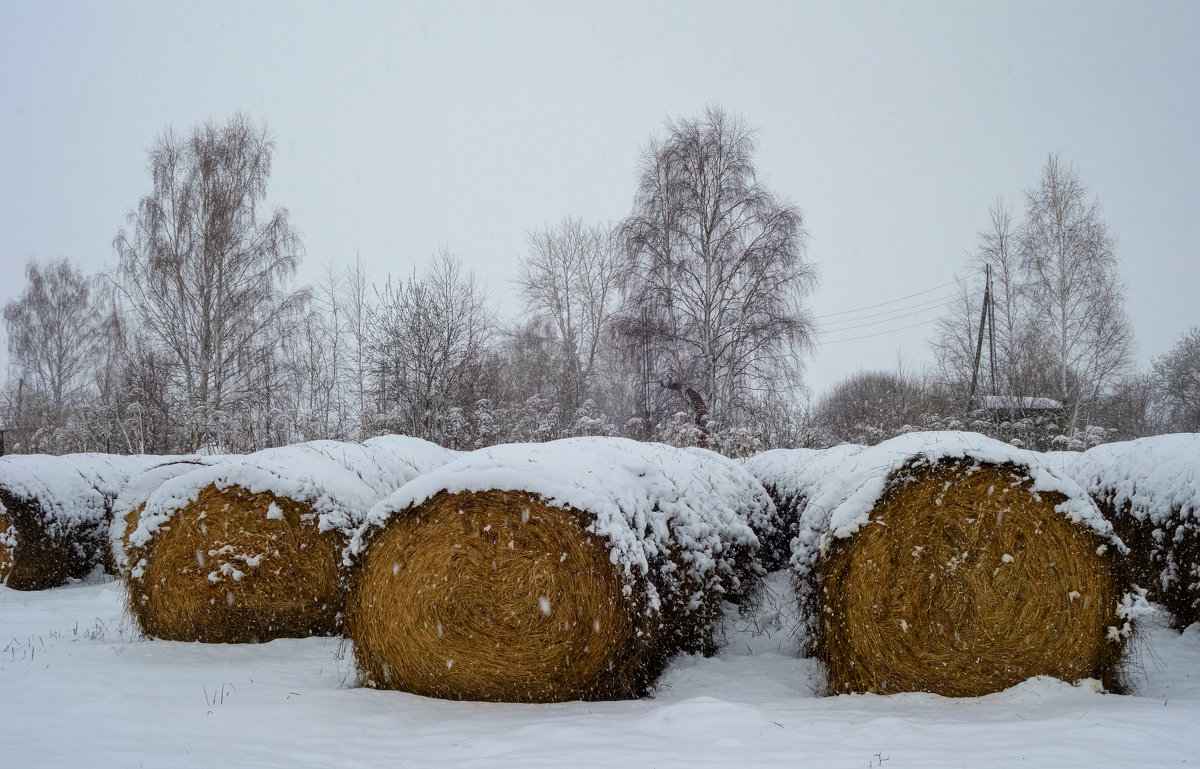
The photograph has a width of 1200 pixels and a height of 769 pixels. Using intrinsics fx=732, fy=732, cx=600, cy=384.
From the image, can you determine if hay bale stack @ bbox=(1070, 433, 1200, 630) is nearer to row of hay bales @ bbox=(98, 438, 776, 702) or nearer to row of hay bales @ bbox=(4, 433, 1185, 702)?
row of hay bales @ bbox=(4, 433, 1185, 702)

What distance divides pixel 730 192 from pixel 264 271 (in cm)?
1474

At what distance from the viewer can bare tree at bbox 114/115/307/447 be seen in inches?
866

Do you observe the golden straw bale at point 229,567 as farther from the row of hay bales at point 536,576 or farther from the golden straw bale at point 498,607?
the golden straw bale at point 498,607

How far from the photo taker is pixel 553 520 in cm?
A: 441

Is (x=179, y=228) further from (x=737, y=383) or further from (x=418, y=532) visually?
(x=418, y=532)

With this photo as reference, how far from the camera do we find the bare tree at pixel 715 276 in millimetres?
20875

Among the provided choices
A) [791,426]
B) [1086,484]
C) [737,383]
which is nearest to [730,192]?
[737,383]

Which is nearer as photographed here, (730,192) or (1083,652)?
(1083,652)

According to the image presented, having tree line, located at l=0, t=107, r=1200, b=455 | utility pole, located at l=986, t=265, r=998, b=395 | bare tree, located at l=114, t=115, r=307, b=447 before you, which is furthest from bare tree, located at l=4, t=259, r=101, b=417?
utility pole, located at l=986, t=265, r=998, b=395

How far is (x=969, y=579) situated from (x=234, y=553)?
5.57 m

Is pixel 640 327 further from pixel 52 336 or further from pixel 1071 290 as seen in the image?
pixel 52 336

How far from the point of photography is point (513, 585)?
446 cm

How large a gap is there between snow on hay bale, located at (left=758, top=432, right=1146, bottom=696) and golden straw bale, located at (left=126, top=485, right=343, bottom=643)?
4.13 m

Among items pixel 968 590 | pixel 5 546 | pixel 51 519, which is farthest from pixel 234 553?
pixel 5 546
